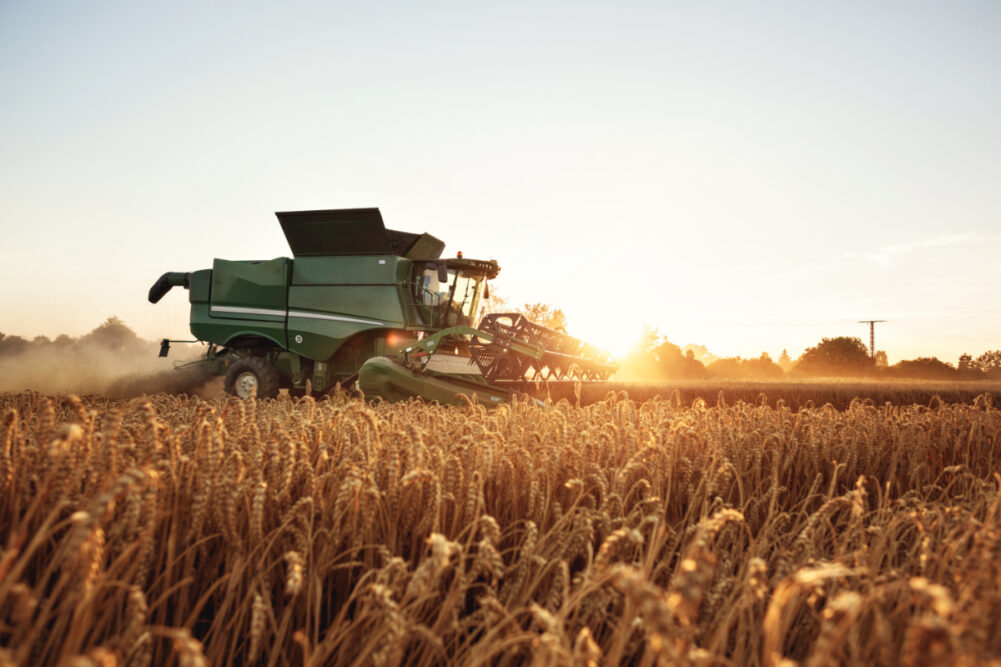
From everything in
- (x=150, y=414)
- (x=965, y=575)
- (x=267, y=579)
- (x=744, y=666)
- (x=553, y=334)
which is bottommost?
(x=744, y=666)

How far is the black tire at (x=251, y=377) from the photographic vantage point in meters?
12.3

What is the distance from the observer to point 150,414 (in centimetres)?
172

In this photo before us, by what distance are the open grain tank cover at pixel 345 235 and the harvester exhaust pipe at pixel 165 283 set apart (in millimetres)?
3362

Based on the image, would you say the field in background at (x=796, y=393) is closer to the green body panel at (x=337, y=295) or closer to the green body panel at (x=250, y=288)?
the green body panel at (x=337, y=295)

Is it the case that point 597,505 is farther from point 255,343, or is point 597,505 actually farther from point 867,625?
point 255,343

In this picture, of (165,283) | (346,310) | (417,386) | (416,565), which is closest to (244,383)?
(346,310)

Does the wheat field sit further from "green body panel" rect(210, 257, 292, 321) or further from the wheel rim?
"green body panel" rect(210, 257, 292, 321)

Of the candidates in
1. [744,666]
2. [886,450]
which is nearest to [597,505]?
[744,666]

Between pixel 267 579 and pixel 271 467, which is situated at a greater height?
pixel 271 467

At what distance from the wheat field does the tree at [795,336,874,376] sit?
14069mm

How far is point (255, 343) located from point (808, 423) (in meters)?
11.6

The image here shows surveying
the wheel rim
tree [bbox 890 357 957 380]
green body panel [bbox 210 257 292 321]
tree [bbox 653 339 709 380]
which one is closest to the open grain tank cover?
green body panel [bbox 210 257 292 321]

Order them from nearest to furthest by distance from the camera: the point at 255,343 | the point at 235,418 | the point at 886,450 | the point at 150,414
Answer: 1. the point at 150,414
2. the point at 235,418
3. the point at 886,450
4. the point at 255,343

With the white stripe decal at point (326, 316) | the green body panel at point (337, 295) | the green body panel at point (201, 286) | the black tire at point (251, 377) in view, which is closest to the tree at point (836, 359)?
the green body panel at point (337, 295)
